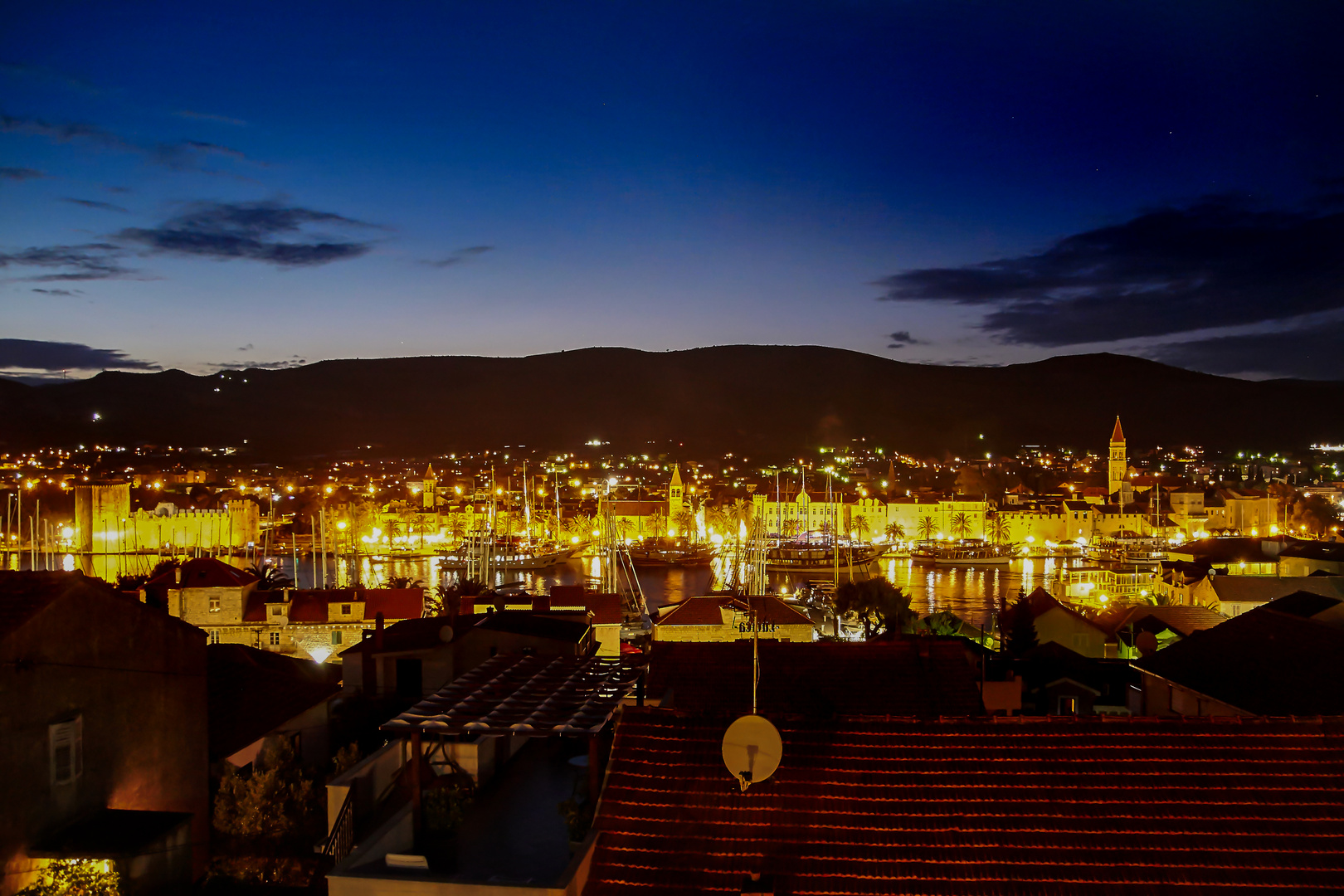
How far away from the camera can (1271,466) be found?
60.4m

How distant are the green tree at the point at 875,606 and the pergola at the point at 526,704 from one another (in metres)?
8.02

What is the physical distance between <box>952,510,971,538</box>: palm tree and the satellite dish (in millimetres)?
36365

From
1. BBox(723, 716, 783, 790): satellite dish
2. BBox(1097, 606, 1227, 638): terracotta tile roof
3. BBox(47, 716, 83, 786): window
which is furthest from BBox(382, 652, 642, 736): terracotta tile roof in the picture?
BBox(1097, 606, 1227, 638): terracotta tile roof

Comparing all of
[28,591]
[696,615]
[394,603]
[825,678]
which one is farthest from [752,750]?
[394,603]

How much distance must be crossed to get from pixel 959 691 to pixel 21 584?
299 centimetres

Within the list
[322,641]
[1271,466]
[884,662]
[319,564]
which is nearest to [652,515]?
[319,564]

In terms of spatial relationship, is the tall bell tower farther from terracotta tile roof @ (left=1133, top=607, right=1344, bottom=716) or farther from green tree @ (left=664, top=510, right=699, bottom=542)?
terracotta tile roof @ (left=1133, top=607, right=1344, bottom=716)

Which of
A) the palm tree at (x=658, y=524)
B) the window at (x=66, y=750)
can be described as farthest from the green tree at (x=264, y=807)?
the palm tree at (x=658, y=524)

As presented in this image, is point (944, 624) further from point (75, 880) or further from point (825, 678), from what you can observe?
point (75, 880)

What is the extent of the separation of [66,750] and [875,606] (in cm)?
1054

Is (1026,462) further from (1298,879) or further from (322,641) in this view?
(1298,879)

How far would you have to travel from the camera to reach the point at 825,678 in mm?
3068

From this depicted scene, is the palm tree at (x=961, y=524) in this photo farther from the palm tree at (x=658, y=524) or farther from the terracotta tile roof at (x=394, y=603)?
the terracotta tile roof at (x=394, y=603)

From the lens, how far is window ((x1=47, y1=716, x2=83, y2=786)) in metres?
2.91
